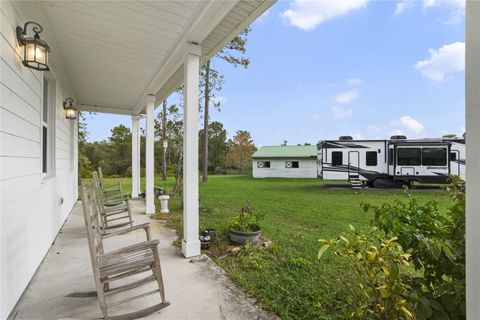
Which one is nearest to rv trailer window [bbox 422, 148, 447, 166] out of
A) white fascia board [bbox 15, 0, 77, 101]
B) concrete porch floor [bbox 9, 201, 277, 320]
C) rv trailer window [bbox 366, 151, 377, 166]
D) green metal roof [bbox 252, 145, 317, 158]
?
rv trailer window [bbox 366, 151, 377, 166]

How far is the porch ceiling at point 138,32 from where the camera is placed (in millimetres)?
2467

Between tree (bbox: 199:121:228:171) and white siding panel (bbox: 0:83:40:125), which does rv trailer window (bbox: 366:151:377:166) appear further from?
tree (bbox: 199:121:228:171)

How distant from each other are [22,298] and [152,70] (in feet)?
10.9

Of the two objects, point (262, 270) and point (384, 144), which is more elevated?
point (384, 144)

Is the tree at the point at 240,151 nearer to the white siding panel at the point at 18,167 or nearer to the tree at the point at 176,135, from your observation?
the tree at the point at 176,135

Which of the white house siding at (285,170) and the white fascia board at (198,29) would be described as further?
the white house siding at (285,170)

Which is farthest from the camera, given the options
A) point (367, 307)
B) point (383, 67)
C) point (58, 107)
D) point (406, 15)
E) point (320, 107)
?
point (320, 107)

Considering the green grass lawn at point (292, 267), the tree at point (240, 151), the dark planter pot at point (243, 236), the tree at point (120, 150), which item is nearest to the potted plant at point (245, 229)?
the dark planter pot at point (243, 236)

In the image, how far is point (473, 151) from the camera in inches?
31.4

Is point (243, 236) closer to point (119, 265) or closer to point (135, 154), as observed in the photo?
point (119, 265)

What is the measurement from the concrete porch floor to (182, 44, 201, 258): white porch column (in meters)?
0.36

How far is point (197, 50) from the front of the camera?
309 cm

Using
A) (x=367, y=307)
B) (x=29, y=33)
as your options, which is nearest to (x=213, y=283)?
(x=367, y=307)

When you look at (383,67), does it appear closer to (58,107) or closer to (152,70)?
(152,70)
